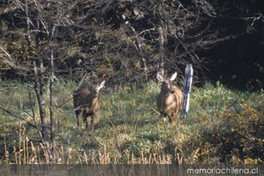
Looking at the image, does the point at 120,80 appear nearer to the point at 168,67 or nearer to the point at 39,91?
the point at 168,67

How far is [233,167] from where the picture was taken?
30.0ft

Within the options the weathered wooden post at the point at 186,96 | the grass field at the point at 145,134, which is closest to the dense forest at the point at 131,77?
the grass field at the point at 145,134

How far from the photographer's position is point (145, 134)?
38.0ft

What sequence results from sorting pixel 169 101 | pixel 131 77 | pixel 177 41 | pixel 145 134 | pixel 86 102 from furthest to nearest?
pixel 177 41 < pixel 131 77 < pixel 86 102 < pixel 169 101 < pixel 145 134

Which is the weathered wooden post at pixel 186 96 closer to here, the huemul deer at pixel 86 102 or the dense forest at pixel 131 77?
the dense forest at pixel 131 77

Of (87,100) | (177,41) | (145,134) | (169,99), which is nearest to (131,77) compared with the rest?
(177,41)

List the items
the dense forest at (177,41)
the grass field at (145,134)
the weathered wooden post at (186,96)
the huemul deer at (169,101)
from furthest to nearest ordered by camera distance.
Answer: the dense forest at (177,41) < the weathered wooden post at (186,96) < the huemul deer at (169,101) < the grass field at (145,134)

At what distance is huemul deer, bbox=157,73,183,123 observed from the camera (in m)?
13.1

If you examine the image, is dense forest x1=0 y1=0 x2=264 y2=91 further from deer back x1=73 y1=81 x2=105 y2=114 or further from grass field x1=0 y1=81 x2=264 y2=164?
deer back x1=73 y1=81 x2=105 y2=114

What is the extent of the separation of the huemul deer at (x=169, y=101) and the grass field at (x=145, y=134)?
0.21 m

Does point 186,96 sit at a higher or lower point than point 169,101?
higher

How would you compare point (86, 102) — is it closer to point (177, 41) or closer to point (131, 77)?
point (131, 77)

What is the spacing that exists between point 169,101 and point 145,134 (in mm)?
1857

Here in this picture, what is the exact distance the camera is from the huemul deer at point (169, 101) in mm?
13055
